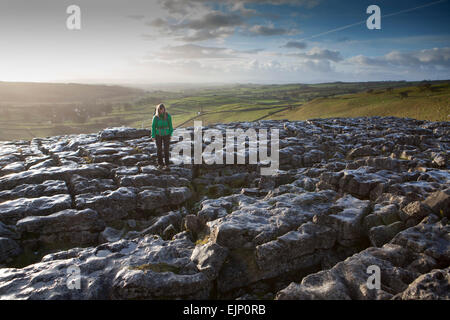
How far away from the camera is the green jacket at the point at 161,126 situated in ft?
63.0

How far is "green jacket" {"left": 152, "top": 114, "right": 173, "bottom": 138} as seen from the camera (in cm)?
1920

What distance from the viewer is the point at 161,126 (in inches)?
763

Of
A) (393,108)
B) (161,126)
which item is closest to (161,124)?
(161,126)

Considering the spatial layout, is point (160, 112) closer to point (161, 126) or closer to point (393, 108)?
point (161, 126)

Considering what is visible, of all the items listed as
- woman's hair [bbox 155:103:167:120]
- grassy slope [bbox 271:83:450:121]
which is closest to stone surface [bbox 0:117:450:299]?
woman's hair [bbox 155:103:167:120]

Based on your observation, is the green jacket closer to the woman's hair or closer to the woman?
the woman

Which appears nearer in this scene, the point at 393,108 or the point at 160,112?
the point at 160,112

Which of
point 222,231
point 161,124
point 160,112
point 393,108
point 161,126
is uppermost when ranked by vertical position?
point 393,108

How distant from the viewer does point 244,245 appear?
11211mm

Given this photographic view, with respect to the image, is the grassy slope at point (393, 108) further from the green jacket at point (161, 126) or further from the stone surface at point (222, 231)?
the green jacket at point (161, 126)

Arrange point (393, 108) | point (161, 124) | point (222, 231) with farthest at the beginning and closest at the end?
point (393, 108) < point (161, 124) < point (222, 231)

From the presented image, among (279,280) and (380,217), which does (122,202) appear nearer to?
(279,280)

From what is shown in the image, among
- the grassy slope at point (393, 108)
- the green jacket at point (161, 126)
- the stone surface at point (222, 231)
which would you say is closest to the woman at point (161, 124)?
the green jacket at point (161, 126)
